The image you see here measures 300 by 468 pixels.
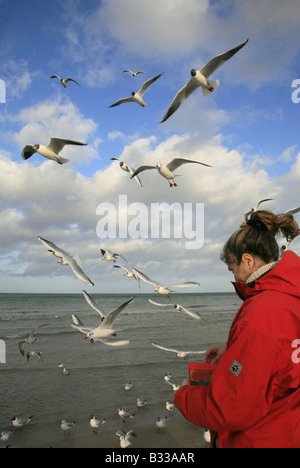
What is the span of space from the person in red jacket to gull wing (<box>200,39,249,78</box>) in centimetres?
556

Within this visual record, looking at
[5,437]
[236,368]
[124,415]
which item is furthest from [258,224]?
[5,437]

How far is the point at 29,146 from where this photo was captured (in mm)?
6551

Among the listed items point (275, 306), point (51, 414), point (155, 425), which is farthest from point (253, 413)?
point (51, 414)

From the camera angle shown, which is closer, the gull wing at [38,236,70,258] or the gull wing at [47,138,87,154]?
the gull wing at [38,236,70,258]

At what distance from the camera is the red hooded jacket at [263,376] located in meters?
1.51

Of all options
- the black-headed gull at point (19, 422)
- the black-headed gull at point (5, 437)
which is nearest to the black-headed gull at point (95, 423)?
the black-headed gull at point (19, 422)

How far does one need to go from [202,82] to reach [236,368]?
6.21 meters

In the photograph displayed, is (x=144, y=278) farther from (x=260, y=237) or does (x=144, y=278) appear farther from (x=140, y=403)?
(x=260, y=237)

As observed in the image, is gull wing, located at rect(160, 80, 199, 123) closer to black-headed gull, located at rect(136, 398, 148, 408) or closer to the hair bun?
the hair bun

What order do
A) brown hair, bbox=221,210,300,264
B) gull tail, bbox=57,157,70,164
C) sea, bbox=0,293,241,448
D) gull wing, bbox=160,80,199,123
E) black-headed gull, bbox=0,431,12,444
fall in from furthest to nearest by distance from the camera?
gull tail, bbox=57,157,70,164, gull wing, bbox=160,80,199,123, sea, bbox=0,293,241,448, black-headed gull, bbox=0,431,12,444, brown hair, bbox=221,210,300,264

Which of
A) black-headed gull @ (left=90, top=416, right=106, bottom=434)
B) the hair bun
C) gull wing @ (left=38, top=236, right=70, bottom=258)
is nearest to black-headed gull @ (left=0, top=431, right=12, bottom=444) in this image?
black-headed gull @ (left=90, top=416, right=106, bottom=434)

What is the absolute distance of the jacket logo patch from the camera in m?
1.53
